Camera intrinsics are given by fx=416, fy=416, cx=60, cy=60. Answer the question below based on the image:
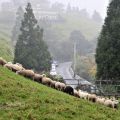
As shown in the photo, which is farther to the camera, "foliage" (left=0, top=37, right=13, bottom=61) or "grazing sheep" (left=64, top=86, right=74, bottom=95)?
"foliage" (left=0, top=37, right=13, bottom=61)

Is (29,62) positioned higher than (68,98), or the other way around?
(29,62)

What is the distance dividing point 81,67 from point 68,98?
83.7 metres

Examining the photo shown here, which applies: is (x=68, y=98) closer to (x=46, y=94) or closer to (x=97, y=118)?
(x=46, y=94)

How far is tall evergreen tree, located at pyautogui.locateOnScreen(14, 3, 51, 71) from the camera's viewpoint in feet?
246

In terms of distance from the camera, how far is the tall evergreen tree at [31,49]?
75.0 metres

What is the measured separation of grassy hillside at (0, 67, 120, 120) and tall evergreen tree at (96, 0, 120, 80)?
30.7 metres

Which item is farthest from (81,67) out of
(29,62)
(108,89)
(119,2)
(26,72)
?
(26,72)

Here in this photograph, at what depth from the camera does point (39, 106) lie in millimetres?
18266

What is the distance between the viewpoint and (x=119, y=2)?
182 ft

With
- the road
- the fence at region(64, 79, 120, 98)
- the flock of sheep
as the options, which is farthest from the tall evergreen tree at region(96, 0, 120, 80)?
the flock of sheep

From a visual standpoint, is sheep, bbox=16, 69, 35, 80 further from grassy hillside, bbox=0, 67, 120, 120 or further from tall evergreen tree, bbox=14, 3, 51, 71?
tall evergreen tree, bbox=14, 3, 51, 71

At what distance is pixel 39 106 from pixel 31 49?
60.4m

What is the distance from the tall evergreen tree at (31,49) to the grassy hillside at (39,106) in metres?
52.1

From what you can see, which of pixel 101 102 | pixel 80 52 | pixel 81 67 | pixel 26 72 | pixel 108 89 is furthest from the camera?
pixel 80 52
